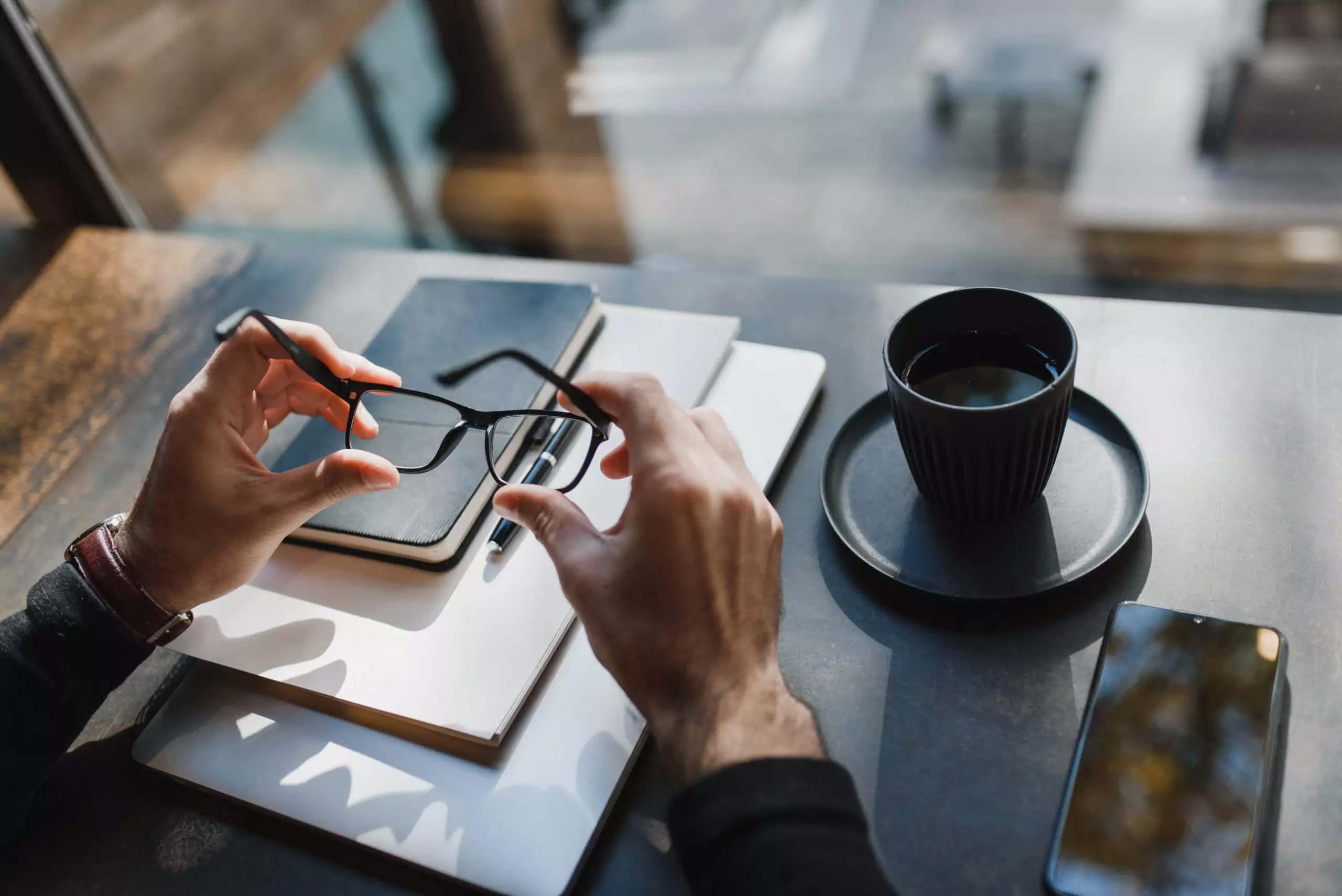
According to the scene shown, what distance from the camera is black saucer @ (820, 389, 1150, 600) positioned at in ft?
2.03

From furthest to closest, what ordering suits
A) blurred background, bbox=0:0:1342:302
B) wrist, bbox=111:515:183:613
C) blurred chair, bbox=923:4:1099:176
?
blurred chair, bbox=923:4:1099:176 < blurred background, bbox=0:0:1342:302 < wrist, bbox=111:515:183:613

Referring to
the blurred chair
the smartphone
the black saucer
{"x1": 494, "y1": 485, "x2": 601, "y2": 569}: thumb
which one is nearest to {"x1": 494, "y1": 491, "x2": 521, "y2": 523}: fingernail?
{"x1": 494, "y1": 485, "x2": 601, "y2": 569}: thumb

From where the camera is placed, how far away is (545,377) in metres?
0.57

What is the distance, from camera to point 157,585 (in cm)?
68

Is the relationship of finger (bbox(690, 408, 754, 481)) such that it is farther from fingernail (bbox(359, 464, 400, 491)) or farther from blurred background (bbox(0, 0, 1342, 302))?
blurred background (bbox(0, 0, 1342, 302))

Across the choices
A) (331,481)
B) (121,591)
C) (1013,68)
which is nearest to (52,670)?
(121,591)

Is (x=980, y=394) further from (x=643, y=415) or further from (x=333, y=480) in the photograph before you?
(x=333, y=480)

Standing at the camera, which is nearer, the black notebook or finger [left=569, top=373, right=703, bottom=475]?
finger [left=569, top=373, right=703, bottom=475]

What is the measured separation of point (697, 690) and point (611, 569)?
8 cm

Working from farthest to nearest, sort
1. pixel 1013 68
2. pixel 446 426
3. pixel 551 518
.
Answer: pixel 1013 68
pixel 446 426
pixel 551 518

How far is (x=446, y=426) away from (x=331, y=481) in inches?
5.1

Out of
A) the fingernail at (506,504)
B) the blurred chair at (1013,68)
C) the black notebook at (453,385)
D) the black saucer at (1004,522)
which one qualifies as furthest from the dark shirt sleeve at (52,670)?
the blurred chair at (1013,68)

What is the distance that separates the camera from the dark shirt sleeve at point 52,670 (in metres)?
0.65

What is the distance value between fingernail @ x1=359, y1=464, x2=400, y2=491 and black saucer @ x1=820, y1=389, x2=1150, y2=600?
297 mm
